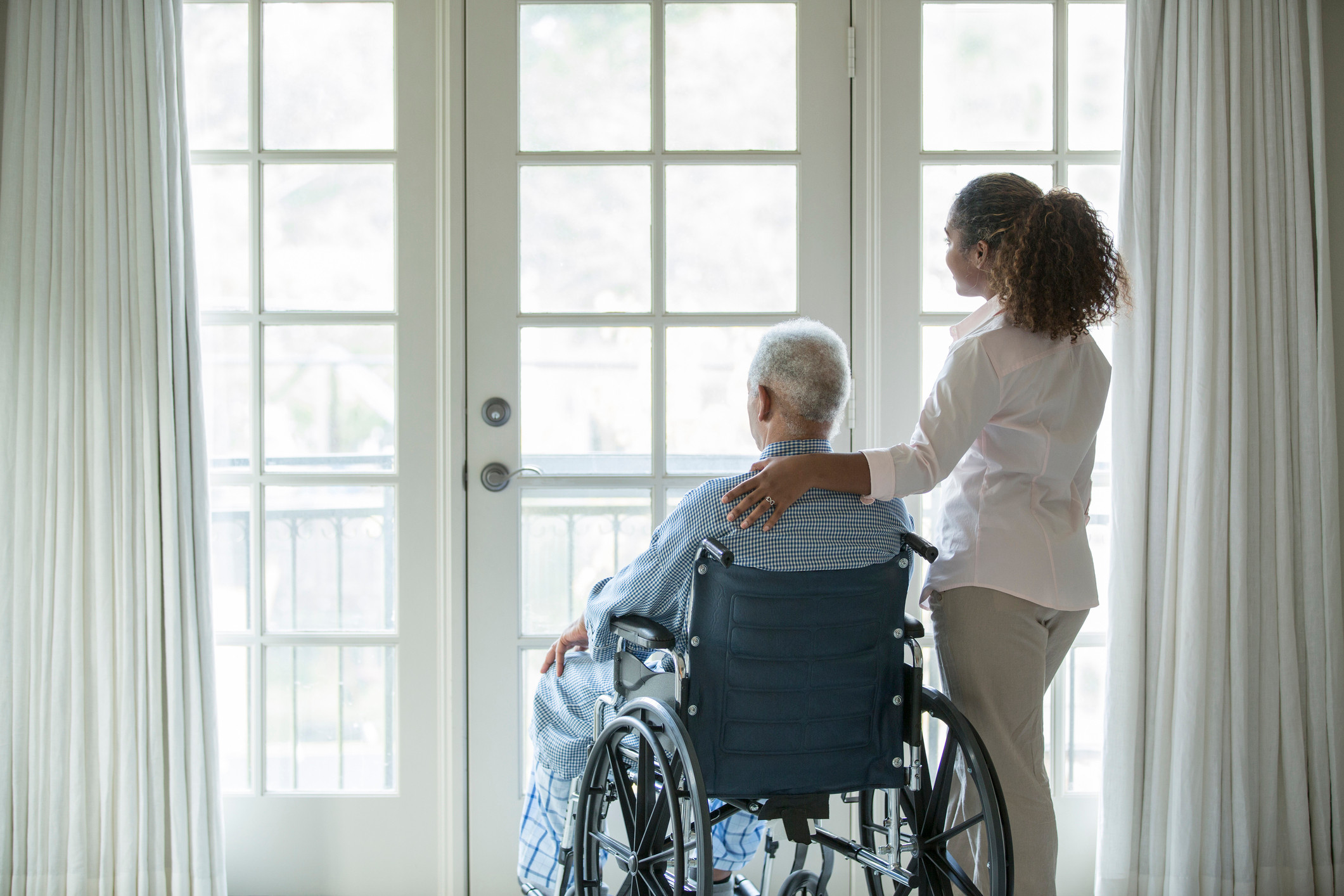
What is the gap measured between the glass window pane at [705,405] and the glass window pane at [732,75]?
48 centimetres

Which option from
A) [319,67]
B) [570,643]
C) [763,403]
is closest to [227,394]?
[319,67]

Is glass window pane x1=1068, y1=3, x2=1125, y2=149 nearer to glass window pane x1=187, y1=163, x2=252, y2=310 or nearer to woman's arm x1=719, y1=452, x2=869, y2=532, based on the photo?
woman's arm x1=719, y1=452, x2=869, y2=532

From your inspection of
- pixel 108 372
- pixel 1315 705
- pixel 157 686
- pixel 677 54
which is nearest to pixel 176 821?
pixel 157 686

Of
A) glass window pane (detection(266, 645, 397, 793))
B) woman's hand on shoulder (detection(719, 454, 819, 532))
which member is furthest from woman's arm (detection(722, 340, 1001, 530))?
glass window pane (detection(266, 645, 397, 793))

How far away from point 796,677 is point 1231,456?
4.13ft

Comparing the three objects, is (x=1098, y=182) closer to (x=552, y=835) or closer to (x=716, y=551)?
(x=716, y=551)

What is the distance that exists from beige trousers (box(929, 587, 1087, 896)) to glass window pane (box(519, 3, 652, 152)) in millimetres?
1348

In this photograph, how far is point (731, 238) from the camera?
2.18m

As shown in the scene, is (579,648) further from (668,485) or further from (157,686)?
(157,686)

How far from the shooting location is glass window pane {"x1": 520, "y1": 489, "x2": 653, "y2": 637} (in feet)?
7.18

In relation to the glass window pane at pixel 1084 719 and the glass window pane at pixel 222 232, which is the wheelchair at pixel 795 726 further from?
the glass window pane at pixel 222 232

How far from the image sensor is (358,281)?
2182 millimetres

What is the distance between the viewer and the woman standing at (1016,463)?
143 centimetres

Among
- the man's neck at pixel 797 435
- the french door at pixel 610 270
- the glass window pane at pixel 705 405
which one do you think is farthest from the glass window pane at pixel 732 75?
the man's neck at pixel 797 435
